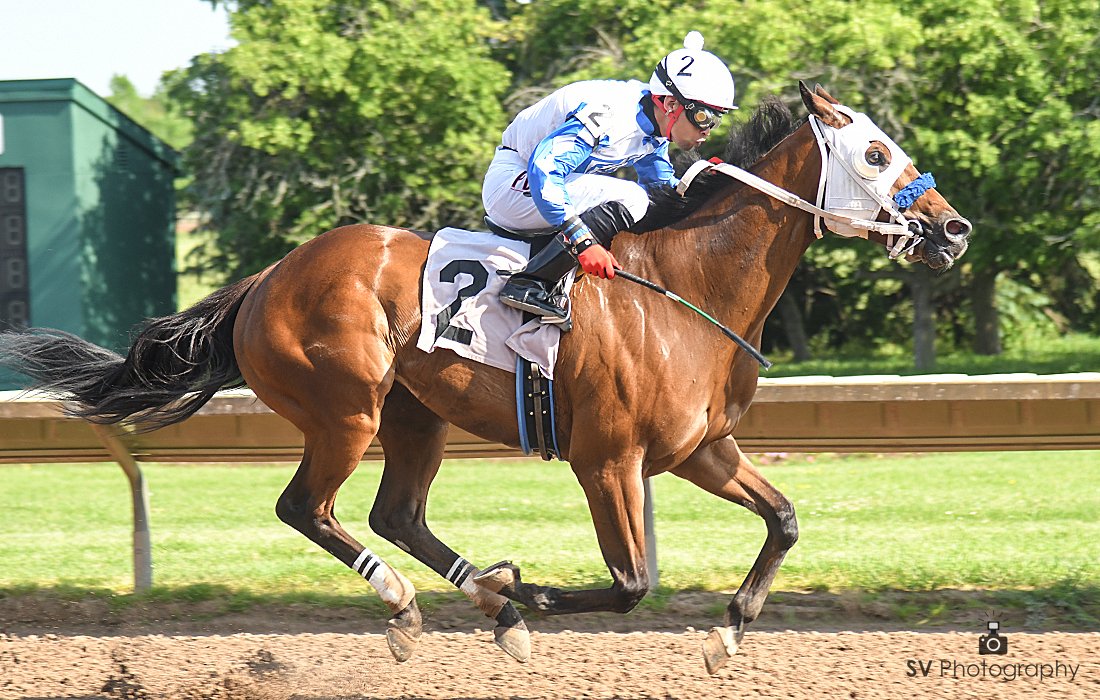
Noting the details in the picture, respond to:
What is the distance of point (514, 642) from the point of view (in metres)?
4.20

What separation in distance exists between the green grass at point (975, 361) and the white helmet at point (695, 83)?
8.66 m

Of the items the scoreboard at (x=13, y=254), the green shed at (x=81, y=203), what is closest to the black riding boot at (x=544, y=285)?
the scoreboard at (x=13, y=254)

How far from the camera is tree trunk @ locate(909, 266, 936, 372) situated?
1519 cm

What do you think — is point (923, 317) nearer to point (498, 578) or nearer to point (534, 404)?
point (498, 578)

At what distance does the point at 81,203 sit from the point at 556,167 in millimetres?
11820

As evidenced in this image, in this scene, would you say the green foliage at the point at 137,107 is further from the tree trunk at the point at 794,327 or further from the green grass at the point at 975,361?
the green grass at the point at 975,361

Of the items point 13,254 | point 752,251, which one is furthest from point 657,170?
point 13,254

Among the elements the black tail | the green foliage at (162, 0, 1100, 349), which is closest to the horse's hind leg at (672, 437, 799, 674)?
the black tail

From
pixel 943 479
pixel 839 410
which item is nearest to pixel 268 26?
pixel 943 479

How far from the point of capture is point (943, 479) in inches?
320

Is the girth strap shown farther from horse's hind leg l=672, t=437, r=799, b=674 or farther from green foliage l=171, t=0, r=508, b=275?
green foliage l=171, t=0, r=508, b=275

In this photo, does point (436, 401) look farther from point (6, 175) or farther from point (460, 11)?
point (460, 11)

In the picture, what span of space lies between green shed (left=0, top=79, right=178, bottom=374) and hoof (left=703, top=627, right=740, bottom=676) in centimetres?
1020

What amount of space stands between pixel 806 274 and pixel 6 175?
1092 cm
